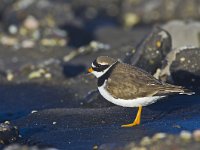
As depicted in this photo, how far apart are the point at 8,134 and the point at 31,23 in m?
7.82

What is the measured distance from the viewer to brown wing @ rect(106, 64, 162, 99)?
28.1 feet

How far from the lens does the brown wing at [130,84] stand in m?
8.57

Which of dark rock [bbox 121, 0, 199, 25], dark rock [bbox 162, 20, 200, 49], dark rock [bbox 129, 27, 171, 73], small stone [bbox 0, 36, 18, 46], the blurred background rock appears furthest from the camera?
dark rock [bbox 121, 0, 199, 25]

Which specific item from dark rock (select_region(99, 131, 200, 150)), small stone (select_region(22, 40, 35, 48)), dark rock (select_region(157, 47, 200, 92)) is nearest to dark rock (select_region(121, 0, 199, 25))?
small stone (select_region(22, 40, 35, 48))

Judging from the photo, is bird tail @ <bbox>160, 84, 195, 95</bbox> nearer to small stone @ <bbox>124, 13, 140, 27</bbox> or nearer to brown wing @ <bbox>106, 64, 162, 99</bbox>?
brown wing @ <bbox>106, 64, 162, 99</bbox>

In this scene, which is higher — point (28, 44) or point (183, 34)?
point (28, 44)

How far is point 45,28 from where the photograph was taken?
51.3 feet

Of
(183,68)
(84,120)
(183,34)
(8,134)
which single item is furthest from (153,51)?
(8,134)

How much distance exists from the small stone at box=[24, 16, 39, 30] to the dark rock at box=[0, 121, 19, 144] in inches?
293

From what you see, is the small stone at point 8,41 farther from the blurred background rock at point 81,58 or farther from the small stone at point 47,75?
the small stone at point 47,75

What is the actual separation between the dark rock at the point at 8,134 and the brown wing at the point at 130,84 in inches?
52.9

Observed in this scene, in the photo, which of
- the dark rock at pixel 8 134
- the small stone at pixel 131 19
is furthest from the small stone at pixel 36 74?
the small stone at pixel 131 19

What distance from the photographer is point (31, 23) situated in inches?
621

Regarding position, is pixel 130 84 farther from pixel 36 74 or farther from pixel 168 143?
pixel 36 74
